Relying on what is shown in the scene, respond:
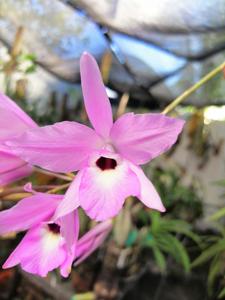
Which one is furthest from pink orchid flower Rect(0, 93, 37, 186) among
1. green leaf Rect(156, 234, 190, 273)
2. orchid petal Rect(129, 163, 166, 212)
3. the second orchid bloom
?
green leaf Rect(156, 234, 190, 273)

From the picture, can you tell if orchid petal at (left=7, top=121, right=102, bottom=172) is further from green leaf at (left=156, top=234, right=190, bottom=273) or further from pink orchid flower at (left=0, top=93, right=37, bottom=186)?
green leaf at (left=156, top=234, right=190, bottom=273)

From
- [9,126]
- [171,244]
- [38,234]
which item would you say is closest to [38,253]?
[38,234]

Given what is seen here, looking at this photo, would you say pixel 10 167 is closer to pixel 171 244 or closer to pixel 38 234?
pixel 38 234

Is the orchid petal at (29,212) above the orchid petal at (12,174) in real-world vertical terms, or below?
below

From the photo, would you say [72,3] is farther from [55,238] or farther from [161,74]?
[55,238]

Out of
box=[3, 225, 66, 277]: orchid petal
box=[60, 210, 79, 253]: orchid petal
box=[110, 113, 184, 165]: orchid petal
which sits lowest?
box=[3, 225, 66, 277]: orchid petal

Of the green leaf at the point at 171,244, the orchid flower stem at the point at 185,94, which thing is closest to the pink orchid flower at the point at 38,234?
the orchid flower stem at the point at 185,94

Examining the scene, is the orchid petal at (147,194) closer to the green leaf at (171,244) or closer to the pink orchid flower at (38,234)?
the pink orchid flower at (38,234)
